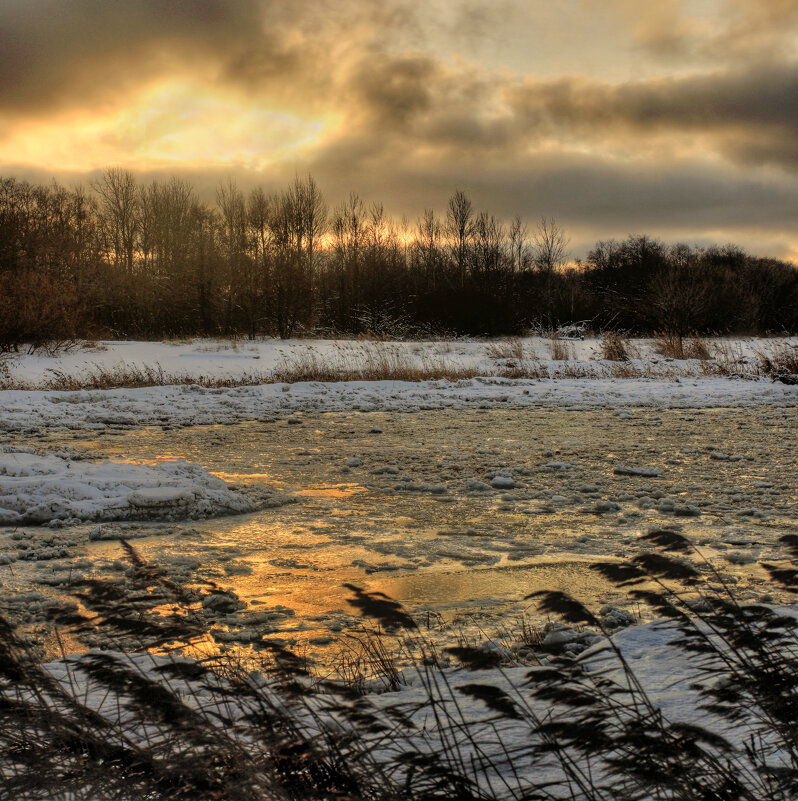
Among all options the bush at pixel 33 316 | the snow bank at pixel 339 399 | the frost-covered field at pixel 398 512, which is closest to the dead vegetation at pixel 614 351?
the snow bank at pixel 339 399

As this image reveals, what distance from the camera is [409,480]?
664 cm

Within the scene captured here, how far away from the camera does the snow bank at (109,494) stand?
17.1 ft

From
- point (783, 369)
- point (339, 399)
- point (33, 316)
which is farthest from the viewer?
point (33, 316)

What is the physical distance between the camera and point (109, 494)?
5508 millimetres

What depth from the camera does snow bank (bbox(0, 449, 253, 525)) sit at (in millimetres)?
5211

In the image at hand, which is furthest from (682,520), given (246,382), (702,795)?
(246,382)

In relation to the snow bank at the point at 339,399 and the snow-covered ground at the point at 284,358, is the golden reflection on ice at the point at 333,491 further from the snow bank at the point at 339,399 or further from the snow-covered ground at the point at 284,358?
the snow-covered ground at the point at 284,358

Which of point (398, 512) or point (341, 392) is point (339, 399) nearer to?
point (341, 392)

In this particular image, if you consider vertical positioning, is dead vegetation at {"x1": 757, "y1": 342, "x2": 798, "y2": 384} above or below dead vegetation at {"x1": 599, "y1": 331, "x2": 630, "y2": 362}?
below

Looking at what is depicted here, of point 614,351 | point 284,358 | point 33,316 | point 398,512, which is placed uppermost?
point 33,316

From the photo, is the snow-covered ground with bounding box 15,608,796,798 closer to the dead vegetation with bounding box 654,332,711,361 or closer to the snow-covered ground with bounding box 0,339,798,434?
the snow-covered ground with bounding box 0,339,798,434

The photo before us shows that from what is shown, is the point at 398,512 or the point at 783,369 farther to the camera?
the point at 783,369

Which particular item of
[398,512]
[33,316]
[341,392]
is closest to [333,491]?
[398,512]

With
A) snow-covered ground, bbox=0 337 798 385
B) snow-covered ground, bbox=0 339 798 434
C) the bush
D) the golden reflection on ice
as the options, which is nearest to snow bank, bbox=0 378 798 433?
snow-covered ground, bbox=0 339 798 434
